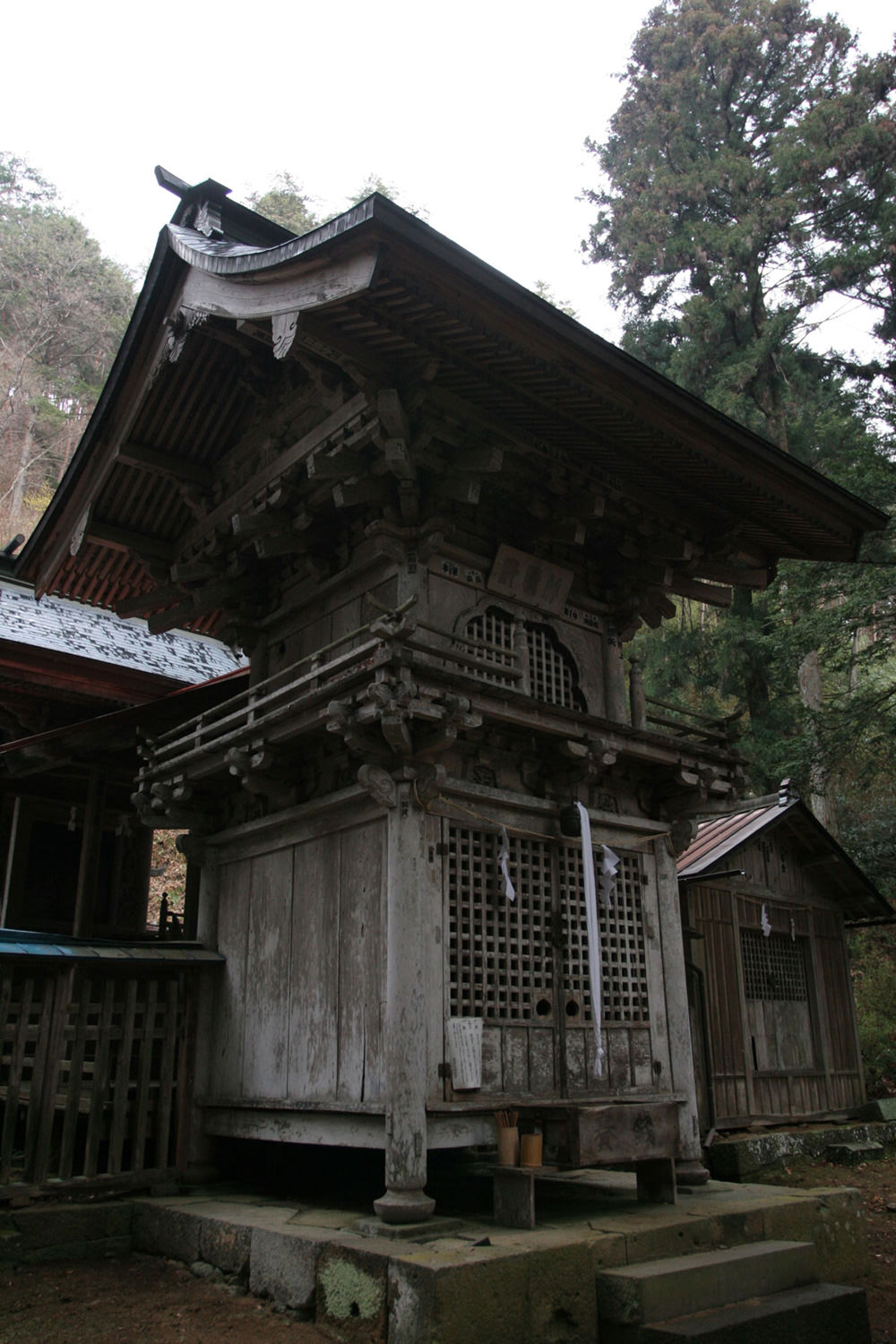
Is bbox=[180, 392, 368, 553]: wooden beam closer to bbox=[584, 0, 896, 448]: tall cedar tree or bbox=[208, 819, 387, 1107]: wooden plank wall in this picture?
bbox=[208, 819, 387, 1107]: wooden plank wall

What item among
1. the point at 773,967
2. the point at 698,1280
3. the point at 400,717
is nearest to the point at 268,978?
the point at 400,717

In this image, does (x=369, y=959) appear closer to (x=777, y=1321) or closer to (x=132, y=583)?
(x=777, y=1321)

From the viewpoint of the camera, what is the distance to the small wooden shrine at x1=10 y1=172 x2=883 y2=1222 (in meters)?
7.10

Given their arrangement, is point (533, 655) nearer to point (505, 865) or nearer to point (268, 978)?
point (505, 865)

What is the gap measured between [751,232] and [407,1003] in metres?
23.5

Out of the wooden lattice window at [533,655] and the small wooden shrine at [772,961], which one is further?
the small wooden shrine at [772,961]

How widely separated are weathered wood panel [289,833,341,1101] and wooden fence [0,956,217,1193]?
4.75ft

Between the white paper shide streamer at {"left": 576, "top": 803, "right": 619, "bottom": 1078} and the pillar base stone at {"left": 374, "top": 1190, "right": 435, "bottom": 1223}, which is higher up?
the white paper shide streamer at {"left": 576, "top": 803, "right": 619, "bottom": 1078}

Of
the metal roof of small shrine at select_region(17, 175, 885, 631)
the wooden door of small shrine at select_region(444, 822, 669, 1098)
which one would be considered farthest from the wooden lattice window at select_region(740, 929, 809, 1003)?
the metal roof of small shrine at select_region(17, 175, 885, 631)

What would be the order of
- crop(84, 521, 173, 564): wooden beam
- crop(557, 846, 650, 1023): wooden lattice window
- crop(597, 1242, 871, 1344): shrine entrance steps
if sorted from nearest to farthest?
crop(597, 1242, 871, 1344): shrine entrance steps < crop(557, 846, 650, 1023): wooden lattice window < crop(84, 521, 173, 564): wooden beam

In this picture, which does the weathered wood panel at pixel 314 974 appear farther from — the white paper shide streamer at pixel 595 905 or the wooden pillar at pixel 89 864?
the wooden pillar at pixel 89 864

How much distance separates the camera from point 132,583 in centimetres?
1232

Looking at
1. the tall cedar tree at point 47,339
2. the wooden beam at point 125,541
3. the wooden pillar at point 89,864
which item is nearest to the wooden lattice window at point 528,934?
the wooden beam at point 125,541

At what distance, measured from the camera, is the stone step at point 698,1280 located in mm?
6016
